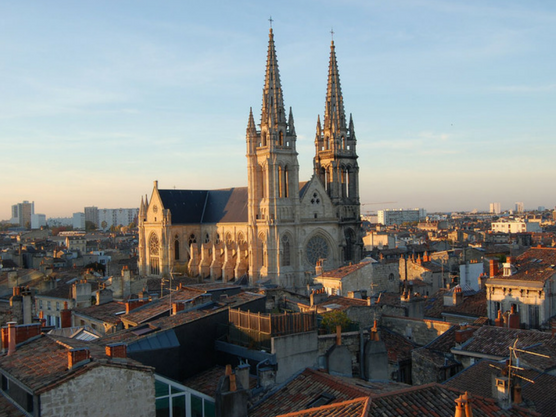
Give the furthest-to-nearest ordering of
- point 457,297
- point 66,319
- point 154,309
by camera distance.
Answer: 1. point 457,297
2. point 66,319
3. point 154,309

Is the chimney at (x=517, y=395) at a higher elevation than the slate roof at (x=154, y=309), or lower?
lower

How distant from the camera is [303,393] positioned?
14.5 m

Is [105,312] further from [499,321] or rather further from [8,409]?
[499,321]

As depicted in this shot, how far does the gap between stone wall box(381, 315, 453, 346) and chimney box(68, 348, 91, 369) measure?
14.5 meters

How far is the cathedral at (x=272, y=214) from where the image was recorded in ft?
192

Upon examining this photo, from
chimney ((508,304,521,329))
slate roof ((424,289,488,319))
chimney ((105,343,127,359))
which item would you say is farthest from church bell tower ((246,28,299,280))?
chimney ((105,343,127,359))

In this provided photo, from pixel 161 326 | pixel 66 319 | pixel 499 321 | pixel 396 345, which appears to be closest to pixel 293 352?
pixel 161 326

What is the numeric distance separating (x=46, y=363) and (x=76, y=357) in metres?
1.48

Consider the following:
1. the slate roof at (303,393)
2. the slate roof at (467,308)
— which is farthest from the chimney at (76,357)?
the slate roof at (467,308)

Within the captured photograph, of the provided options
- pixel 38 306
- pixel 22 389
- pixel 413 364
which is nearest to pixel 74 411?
pixel 22 389

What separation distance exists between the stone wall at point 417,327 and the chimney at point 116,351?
1323cm

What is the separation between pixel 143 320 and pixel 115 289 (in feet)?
48.7

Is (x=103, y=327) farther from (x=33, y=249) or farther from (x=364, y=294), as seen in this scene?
(x=33, y=249)

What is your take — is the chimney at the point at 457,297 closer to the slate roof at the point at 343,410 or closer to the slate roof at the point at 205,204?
the slate roof at the point at 343,410
